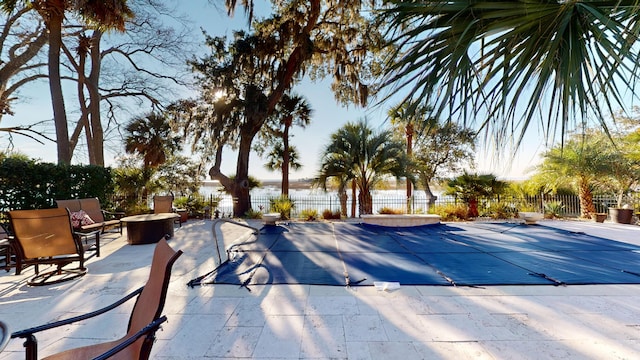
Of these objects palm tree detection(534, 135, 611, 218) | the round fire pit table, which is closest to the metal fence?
palm tree detection(534, 135, 611, 218)

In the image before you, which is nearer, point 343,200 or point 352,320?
point 352,320

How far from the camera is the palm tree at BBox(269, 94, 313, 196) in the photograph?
522 inches

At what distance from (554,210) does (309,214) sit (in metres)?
8.95

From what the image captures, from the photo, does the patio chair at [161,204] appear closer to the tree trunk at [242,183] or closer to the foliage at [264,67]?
the tree trunk at [242,183]

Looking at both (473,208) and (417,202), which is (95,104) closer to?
(417,202)

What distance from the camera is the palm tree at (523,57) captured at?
73.9 inches

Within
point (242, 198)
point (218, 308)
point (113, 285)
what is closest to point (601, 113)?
point (218, 308)

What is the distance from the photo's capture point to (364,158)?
10211 mm

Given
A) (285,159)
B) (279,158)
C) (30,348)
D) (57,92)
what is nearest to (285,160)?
(285,159)

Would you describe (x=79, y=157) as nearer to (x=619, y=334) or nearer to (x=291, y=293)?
(x=291, y=293)

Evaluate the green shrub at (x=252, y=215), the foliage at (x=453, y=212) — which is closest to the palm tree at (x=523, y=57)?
the foliage at (x=453, y=212)

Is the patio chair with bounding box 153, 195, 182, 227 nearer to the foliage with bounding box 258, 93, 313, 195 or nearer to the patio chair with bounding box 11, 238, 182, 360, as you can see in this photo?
the foliage with bounding box 258, 93, 313, 195

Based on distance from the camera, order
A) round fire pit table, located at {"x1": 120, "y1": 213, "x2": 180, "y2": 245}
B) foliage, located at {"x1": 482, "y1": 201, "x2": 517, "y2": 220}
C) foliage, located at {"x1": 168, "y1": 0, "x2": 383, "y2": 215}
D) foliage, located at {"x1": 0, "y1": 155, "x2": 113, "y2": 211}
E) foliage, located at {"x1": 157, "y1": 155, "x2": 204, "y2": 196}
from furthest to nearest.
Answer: foliage, located at {"x1": 157, "y1": 155, "x2": 204, "y2": 196}
foliage, located at {"x1": 168, "y1": 0, "x2": 383, "y2": 215}
foliage, located at {"x1": 482, "y1": 201, "x2": 517, "y2": 220}
round fire pit table, located at {"x1": 120, "y1": 213, "x2": 180, "y2": 245}
foliage, located at {"x1": 0, "y1": 155, "x2": 113, "y2": 211}

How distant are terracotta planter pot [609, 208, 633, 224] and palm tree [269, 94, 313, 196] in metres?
11.9
